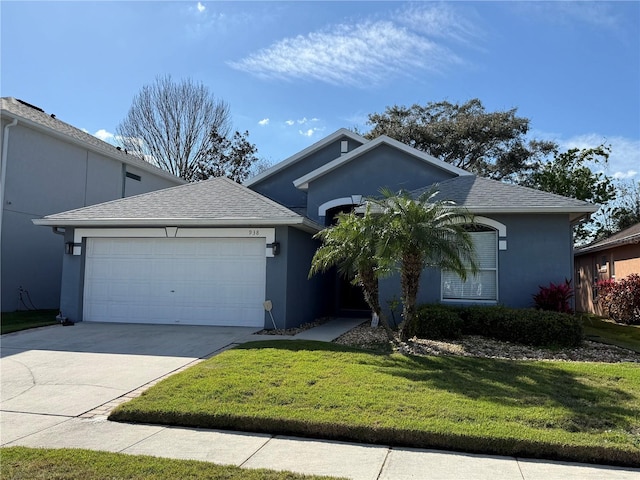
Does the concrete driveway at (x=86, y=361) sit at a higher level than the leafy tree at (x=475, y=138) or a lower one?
lower

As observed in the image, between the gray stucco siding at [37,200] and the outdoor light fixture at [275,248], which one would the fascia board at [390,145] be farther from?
the gray stucco siding at [37,200]

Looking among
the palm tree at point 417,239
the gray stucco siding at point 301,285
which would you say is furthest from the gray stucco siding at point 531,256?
the gray stucco siding at point 301,285

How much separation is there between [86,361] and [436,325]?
7304 mm

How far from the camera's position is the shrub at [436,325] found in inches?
420

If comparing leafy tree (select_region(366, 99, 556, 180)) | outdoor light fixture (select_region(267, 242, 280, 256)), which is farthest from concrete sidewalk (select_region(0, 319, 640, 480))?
leafy tree (select_region(366, 99, 556, 180))

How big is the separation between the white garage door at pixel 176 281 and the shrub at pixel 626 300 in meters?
12.4

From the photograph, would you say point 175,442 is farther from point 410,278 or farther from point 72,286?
point 72,286

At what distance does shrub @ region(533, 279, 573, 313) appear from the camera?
11367 mm

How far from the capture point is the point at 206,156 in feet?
101

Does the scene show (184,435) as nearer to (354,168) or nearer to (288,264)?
(288,264)

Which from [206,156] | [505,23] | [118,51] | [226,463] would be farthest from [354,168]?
[206,156]

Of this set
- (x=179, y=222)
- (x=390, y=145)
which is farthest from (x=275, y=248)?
(x=390, y=145)

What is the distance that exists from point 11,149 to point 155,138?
14335 millimetres

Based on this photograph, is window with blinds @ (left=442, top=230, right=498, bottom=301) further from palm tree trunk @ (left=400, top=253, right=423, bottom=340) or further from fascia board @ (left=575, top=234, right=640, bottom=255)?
fascia board @ (left=575, top=234, right=640, bottom=255)
